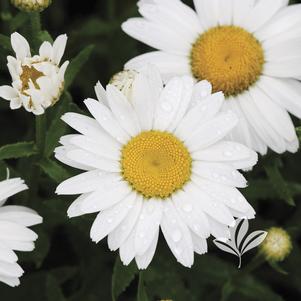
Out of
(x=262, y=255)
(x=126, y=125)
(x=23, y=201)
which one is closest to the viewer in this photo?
(x=126, y=125)

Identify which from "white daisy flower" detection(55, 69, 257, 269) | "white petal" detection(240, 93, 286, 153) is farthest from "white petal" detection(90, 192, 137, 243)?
"white petal" detection(240, 93, 286, 153)

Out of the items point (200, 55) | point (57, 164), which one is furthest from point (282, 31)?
point (57, 164)

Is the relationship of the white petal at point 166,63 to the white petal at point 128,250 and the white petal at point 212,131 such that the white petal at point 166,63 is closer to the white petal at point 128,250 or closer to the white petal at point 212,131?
the white petal at point 212,131

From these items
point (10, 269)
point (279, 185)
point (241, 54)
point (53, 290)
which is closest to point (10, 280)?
point (10, 269)

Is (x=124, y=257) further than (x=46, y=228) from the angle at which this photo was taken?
No

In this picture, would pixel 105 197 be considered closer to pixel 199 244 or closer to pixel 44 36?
pixel 199 244

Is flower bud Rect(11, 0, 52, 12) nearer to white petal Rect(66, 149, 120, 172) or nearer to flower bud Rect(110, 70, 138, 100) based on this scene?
flower bud Rect(110, 70, 138, 100)

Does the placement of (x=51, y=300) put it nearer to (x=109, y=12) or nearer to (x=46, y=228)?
(x=46, y=228)
